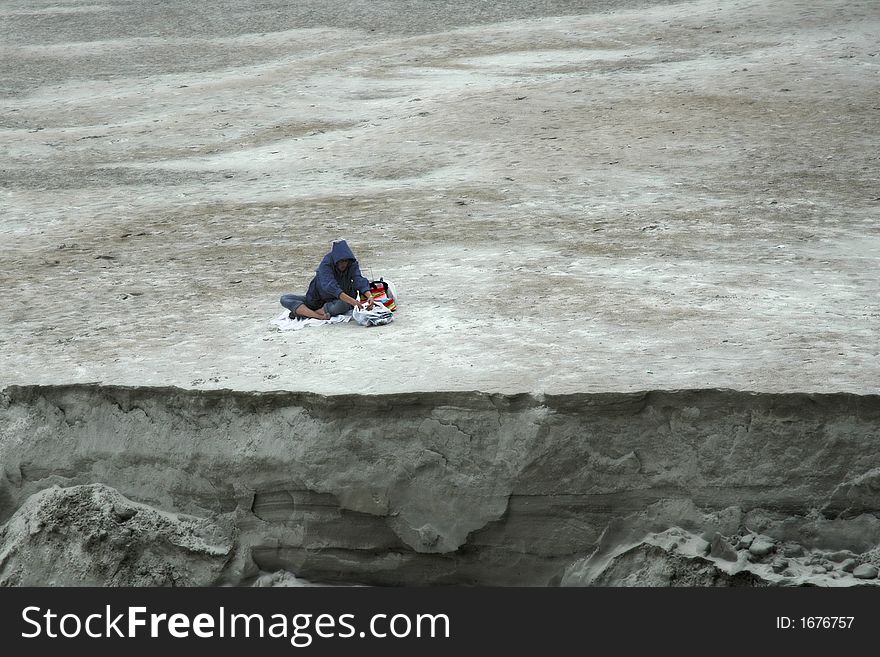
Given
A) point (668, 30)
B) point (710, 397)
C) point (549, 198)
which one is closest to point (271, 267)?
point (549, 198)

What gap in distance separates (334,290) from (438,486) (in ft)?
6.34

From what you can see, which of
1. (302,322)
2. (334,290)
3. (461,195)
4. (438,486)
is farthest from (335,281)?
(461,195)

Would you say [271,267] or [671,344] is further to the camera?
[271,267]

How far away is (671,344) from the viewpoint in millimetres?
6672

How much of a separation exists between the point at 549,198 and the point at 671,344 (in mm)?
4308

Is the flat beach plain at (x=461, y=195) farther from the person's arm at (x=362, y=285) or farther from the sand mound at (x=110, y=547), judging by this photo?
the sand mound at (x=110, y=547)

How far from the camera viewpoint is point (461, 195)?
11008 mm

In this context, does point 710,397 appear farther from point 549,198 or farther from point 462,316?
point 549,198

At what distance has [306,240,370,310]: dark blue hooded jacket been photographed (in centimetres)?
752

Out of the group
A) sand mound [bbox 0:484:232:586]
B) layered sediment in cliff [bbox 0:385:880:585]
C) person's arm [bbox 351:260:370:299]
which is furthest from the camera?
person's arm [bbox 351:260:370:299]

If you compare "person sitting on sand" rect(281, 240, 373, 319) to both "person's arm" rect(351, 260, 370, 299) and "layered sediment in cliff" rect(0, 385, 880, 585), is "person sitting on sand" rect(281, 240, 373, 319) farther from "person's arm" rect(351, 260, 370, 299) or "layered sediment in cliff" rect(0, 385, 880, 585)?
"layered sediment in cliff" rect(0, 385, 880, 585)

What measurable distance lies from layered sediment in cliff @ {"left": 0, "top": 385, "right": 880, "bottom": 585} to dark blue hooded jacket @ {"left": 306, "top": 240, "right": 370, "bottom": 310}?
1.44 metres

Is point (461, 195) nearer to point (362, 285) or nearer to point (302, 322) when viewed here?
point (362, 285)

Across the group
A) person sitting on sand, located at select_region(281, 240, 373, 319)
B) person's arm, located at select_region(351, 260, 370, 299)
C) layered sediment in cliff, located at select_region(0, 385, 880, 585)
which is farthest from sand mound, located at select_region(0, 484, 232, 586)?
person's arm, located at select_region(351, 260, 370, 299)
